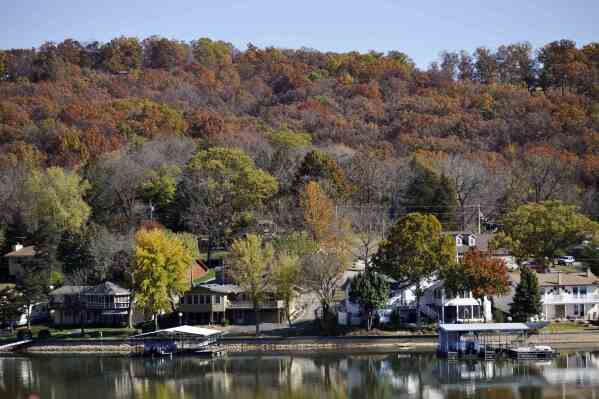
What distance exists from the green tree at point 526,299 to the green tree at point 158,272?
23106 millimetres

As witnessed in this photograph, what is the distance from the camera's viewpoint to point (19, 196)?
92938 millimetres

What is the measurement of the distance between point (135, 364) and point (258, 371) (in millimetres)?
8946

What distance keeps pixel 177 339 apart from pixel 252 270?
7.29 meters

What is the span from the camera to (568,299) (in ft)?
235

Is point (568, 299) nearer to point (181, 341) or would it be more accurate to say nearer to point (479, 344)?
point (479, 344)

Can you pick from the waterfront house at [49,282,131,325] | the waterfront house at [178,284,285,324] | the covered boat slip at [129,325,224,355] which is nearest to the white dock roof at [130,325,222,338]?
the covered boat slip at [129,325,224,355]

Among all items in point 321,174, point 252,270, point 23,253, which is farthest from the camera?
point 321,174

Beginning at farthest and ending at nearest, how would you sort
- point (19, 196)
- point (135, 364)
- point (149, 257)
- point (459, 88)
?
point (459, 88) < point (19, 196) < point (149, 257) < point (135, 364)

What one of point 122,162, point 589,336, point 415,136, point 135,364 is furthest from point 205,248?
point 415,136

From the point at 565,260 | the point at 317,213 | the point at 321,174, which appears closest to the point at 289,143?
the point at 321,174

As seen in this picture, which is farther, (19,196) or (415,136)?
(415,136)

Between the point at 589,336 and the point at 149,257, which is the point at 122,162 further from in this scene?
the point at 589,336

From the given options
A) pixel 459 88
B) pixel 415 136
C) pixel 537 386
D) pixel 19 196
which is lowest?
pixel 537 386

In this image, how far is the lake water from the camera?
5222 cm
